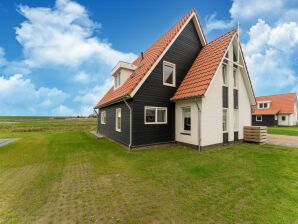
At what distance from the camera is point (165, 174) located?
18.1ft

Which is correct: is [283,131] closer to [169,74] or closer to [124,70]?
[169,74]

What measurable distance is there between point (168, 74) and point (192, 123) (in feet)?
13.1

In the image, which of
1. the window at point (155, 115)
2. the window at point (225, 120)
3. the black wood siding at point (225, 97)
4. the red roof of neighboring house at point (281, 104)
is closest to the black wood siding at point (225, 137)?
the window at point (225, 120)

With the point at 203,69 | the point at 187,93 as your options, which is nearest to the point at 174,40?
the point at 203,69

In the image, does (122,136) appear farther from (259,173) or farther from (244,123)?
(244,123)

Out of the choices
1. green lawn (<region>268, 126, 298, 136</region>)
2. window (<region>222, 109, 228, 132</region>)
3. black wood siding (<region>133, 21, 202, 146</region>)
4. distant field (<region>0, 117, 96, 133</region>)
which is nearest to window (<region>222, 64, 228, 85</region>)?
window (<region>222, 109, 228, 132</region>)

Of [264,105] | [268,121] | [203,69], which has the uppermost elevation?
[203,69]

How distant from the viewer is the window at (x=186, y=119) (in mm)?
9977

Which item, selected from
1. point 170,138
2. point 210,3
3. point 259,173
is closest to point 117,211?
point 259,173

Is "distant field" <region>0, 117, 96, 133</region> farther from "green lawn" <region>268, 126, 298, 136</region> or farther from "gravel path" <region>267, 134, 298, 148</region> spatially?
"green lawn" <region>268, 126, 298, 136</region>

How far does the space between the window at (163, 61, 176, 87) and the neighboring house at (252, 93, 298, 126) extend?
1265 inches

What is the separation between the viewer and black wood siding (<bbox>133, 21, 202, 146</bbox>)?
9531 millimetres

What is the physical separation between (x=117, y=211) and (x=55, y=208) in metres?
1.49

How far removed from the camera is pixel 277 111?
3172 cm
